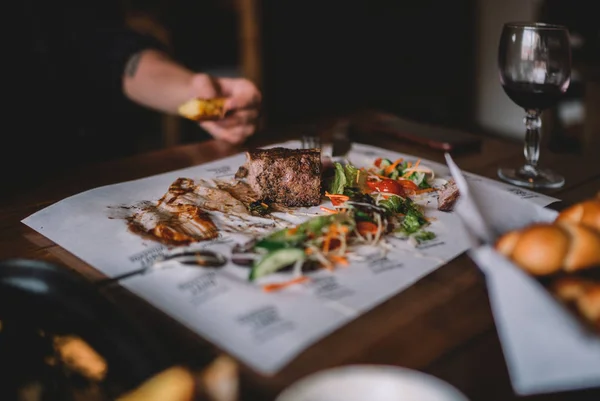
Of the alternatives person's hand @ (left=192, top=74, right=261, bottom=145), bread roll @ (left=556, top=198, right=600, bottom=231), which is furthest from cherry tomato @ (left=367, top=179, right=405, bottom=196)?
person's hand @ (left=192, top=74, right=261, bottom=145)

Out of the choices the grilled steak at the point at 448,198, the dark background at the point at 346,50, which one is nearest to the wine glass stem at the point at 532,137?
the grilled steak at the point at 448,198

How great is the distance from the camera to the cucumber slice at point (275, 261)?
0.90 m

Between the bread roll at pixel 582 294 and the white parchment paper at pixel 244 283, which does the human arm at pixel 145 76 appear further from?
the bread roll at pixel 582 294

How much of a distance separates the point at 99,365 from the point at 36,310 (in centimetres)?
12

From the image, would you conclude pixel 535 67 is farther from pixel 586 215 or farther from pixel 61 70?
pixel 61 70

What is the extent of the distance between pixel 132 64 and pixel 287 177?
40.5 inches

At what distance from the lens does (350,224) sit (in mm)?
1045

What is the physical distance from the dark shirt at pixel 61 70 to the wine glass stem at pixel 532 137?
129 cm

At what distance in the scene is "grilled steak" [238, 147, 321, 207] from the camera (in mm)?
1243

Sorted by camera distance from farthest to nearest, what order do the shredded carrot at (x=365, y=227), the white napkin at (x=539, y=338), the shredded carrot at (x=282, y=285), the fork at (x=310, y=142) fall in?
the fork at (x=310, y=142), the shredded carrot at (x=365, y=227), the shredded carrot at (x=282, y=285), the white napkin at (x=539, y=338)

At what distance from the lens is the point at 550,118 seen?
11.8 feet

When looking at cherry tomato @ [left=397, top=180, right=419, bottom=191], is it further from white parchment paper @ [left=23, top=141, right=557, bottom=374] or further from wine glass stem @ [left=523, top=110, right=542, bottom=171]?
wine glass stem @ [left=523, top=110, right=542, bottom=171]

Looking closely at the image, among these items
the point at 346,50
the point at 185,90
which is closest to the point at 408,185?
the point at 185,90

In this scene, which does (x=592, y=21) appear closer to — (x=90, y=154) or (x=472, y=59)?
(x=472, y=59)
